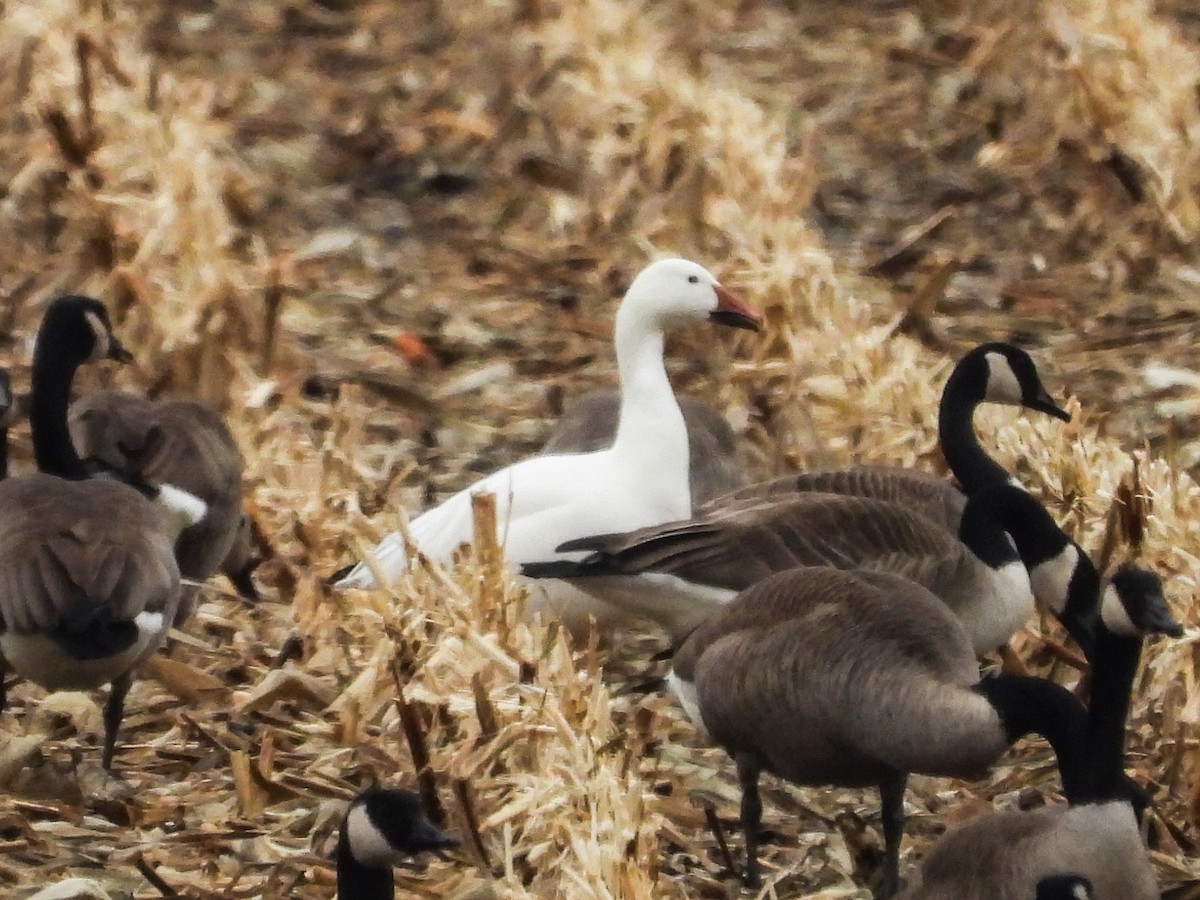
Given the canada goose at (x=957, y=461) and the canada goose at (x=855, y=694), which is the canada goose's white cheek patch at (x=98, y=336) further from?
the canada goose at (x=855, y=694)

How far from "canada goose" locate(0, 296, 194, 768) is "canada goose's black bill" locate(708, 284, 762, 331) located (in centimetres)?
184

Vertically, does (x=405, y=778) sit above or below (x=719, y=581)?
below

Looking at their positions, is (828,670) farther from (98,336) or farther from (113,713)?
(98,336)

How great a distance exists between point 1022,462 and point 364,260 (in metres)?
3.96

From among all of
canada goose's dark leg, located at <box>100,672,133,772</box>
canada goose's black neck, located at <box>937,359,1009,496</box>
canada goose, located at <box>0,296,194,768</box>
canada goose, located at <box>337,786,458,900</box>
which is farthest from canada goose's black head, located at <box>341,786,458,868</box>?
canada goose's black neck, located at <box>937,359,1009,496</box>

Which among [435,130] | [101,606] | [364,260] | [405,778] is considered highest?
[435,130]

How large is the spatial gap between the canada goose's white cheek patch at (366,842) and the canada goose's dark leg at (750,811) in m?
1.13

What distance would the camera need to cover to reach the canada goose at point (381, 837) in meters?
4.53

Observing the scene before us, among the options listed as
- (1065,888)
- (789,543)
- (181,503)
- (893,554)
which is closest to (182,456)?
(181,503)

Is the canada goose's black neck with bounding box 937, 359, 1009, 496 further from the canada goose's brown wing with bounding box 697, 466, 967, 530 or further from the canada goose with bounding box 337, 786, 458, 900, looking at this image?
the canada goose with bounding box 337, 786, 458, 900

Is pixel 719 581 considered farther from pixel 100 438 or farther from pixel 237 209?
pixel 237 209

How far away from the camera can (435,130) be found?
12109 millimetres

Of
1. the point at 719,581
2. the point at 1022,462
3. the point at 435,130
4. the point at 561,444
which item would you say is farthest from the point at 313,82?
the point at 719,581

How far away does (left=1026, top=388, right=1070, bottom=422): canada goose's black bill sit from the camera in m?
7.15
